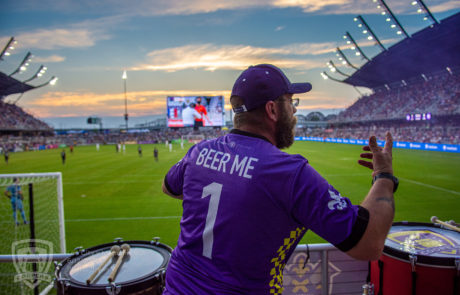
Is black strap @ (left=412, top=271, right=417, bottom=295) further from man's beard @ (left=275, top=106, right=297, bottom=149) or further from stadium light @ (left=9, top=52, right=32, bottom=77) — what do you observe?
stadium light @ (left=9, top=52, right=32, bottom=77)

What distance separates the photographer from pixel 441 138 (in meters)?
37.0

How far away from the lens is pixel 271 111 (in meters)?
1.75

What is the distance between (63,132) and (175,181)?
102848mm

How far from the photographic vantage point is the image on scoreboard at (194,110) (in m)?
60.8

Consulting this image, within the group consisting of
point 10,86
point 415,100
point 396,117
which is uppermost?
point 10,86

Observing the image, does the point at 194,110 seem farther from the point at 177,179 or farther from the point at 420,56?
the point at 177,179

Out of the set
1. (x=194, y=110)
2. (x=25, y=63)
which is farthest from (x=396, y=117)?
(x=25, y=63)

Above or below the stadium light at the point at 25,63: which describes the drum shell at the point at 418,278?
below

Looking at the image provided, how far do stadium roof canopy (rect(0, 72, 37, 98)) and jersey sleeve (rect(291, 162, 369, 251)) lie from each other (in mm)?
62594

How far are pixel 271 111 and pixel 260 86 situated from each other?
0.16 metres

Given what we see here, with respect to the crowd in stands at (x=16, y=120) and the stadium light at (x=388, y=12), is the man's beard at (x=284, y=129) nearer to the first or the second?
the stadium light at (x=388, y=12)

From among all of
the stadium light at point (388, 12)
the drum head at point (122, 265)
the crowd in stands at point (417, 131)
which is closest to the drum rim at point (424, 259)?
the drum head at point (122, 265)

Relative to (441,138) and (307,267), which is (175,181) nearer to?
(307,267)

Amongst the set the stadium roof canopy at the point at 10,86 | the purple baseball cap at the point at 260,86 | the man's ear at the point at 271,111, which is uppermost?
the stadium roof canopy at the point at 10,86
